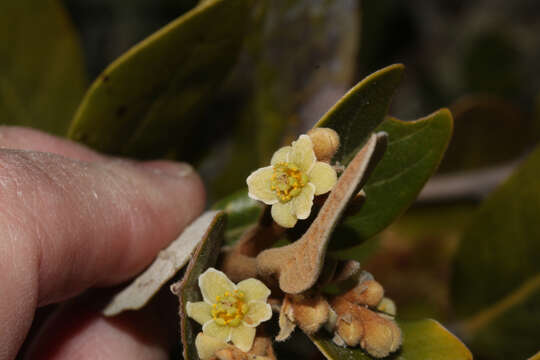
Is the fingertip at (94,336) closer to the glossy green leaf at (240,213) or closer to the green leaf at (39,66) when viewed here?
the glossy green leaf at (240,213)

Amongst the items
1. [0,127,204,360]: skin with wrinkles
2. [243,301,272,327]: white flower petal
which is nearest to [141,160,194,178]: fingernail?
[0,127,204,360]: skin with wrinkles

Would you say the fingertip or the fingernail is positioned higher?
the fingernail

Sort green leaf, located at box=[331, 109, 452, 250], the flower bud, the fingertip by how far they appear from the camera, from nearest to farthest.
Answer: the flower bud < green leaf, located at box=[331, 109, 452, 250] < the fingertip

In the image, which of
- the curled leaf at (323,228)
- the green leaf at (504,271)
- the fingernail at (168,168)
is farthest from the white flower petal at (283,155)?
the green leaf at (504,271)

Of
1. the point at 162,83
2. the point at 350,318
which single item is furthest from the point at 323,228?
the point at 162,83

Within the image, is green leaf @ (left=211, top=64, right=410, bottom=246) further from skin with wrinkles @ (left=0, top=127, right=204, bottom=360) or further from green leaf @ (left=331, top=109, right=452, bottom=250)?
skin with wrinkles @ (left=0, top=127, right=204, bottom=360)


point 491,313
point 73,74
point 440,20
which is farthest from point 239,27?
point 440,20
